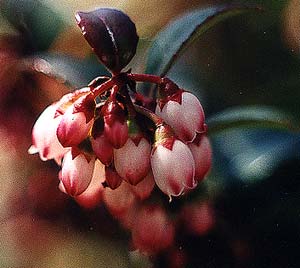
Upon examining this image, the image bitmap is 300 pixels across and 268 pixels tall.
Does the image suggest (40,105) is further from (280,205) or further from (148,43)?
(280,205)

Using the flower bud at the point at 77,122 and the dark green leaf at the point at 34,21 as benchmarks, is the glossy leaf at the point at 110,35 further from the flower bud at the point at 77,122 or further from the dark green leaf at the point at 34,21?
the dark green leaf at the point at 34,21

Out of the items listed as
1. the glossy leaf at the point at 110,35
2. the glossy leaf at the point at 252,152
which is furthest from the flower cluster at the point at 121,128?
the glossy leaf at the point at 252,152

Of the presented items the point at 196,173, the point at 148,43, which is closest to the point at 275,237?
the point at 196,173

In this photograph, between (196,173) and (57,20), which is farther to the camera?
(57,20)

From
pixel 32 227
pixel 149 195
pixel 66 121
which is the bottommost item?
pixel 32 227

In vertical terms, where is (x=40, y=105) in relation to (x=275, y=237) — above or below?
above

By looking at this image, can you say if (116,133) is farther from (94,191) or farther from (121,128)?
(94,191)

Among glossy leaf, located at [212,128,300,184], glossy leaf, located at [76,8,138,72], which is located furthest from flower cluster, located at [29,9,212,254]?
glossy leaf, located at [212,128,300,184]
